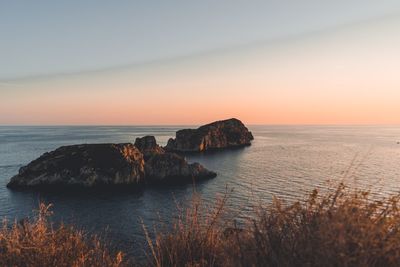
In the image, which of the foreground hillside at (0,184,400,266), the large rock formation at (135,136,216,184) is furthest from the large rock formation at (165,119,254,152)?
the foreground hillside at (0,184,400,266)

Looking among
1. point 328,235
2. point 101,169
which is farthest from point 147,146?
point 328,235

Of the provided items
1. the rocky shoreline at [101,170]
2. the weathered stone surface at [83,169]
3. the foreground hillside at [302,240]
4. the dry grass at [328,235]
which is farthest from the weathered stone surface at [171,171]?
the dry grass at [328,235]

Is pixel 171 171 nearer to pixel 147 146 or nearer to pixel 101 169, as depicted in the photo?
pixel 101 169

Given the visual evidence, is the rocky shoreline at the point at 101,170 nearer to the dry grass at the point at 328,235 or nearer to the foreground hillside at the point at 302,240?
the foreground hillside at the point at 302,240

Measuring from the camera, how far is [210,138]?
15950 cm

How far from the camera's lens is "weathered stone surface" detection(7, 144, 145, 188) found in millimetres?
68125

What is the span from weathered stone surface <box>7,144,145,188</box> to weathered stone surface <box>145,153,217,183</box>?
257cm

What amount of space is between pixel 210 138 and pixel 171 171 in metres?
83.6

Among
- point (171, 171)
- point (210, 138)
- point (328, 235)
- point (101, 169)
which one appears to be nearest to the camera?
point (328, 235)

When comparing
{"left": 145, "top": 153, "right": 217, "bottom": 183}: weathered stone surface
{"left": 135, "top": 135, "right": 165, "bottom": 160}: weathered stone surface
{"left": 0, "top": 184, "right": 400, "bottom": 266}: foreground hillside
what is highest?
{"left": 0, "top": 184, "right": 400, "bottom": 266}: foreground hillside

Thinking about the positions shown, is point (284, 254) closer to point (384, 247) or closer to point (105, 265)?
point (384, 247)

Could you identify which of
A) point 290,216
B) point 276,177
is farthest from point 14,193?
point 290,216

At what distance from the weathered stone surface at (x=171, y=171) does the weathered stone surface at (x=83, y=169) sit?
257 cm

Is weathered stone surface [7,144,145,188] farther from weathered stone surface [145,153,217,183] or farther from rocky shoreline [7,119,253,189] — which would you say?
weathered stone surface [145,153,217,183]
